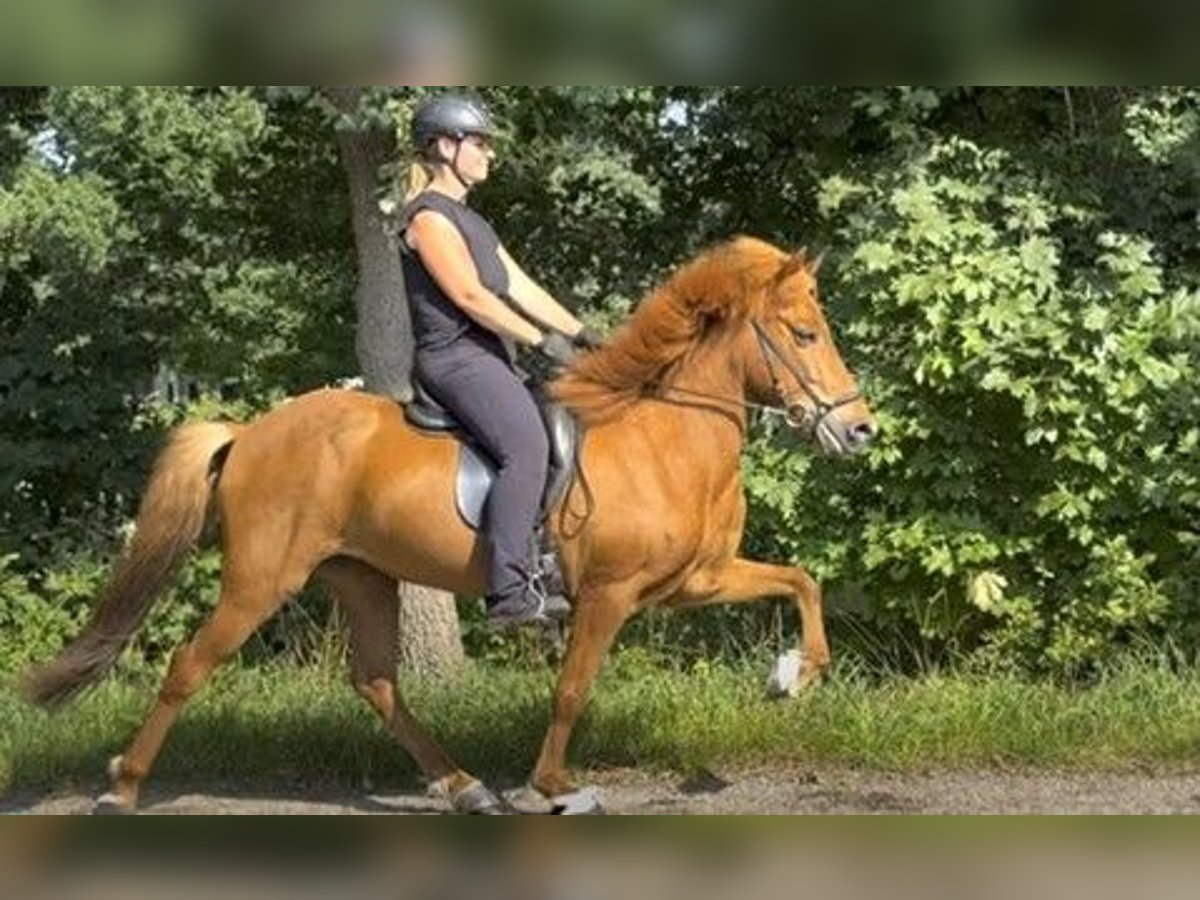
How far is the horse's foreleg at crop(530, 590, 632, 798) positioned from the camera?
7.28 m

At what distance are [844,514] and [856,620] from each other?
63 centimetres

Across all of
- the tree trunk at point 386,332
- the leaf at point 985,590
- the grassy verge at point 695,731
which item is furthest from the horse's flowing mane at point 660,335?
the tree trunk at point 386,332

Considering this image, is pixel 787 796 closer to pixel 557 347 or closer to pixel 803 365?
pixel 803 365

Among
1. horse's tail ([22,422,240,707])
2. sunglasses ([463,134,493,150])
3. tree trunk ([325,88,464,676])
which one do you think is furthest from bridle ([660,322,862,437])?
tree trunk ([325,88,464,676])

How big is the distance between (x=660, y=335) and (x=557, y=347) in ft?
1.43

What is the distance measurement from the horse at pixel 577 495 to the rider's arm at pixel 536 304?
199 mm

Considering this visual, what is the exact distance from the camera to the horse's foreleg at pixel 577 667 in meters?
7.28

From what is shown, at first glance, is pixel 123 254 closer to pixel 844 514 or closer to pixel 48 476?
pixel 48 476

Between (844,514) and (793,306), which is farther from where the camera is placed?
(844,514)

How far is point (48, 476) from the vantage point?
41.0ft

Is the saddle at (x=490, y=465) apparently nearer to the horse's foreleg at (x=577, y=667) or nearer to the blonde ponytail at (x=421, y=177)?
the horse's foreleg at (x=577, y=667)

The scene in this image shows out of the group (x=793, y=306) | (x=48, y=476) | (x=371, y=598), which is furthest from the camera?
(x=48, y=476)

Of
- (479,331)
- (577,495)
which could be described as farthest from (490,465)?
(479,331)
